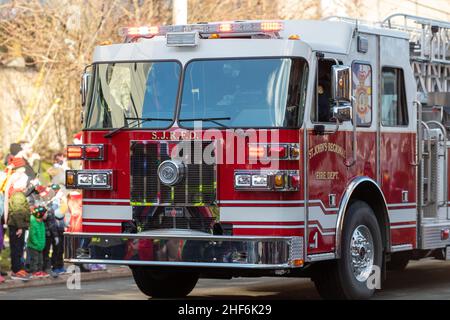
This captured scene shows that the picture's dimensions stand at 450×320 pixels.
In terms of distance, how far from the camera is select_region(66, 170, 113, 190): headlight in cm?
1202

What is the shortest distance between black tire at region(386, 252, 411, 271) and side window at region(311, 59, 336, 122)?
2.76 m

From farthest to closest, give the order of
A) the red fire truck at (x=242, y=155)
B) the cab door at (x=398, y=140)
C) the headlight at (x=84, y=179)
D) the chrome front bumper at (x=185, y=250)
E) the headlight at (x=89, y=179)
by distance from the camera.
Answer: the cab door at (x=398, y=140), the headlight at (x=84, y=179), the headlight at (x=89, y=179), the red fire truck at (x=242, y=155), the chrome front bumper at (x=185, y=250)

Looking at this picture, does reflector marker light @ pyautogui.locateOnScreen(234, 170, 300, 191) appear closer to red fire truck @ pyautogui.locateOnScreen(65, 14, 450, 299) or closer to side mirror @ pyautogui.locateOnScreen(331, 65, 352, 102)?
red fire truck @ pyautogui.locateOnScreen(65, 14, 450, 299)

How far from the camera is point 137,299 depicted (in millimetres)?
13234

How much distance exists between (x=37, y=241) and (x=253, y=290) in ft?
10.2

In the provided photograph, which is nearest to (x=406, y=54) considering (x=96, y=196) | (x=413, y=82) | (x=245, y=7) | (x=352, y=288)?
(x=413, y=82)

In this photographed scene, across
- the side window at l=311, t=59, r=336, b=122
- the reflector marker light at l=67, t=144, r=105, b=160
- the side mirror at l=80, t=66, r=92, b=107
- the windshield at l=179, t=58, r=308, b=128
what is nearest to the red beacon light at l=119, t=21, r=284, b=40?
the windshield at l=179, t=58, r=308, b=128

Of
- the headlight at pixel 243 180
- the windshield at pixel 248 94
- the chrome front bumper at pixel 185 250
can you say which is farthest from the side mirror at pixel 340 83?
the chrome front bumper at pixel 185 250

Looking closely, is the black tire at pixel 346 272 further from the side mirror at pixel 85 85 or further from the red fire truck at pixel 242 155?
the side mirror at pixel 85 85

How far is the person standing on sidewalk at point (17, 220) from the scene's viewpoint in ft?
50.2

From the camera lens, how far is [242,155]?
11.5 metres

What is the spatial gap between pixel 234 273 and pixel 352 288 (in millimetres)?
1273

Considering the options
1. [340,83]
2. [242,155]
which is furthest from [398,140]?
[242,155]

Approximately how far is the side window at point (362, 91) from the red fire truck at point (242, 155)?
0.02 meters
